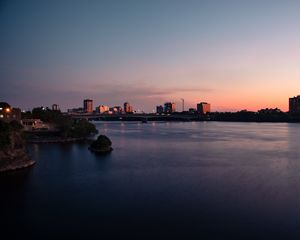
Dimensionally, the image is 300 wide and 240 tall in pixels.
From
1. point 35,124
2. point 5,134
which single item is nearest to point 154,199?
point 5,134

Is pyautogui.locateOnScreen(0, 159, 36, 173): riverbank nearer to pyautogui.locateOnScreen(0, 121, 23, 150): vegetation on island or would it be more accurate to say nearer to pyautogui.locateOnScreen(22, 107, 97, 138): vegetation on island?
pyautogui.locateOnScreen(0, 121, 23, 150): vegetation on island

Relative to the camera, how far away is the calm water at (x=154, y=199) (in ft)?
30.4

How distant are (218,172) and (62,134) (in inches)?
835

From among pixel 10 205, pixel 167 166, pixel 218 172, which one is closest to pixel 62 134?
pixel 167 166

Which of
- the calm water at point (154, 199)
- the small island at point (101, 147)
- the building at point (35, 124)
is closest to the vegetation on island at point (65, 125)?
the building at point (35, 124)

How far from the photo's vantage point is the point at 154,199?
12.2 metres

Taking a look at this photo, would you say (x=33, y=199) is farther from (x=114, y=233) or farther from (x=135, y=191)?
(x=114, y=233)

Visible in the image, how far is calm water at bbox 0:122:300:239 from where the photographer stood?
30.4 ft

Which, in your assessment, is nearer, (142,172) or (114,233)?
(114,233)

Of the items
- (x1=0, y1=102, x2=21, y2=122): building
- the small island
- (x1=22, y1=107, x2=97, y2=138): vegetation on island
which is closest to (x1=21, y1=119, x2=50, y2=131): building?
(x1=22, y1=107, x2=97, y2=138): vegetation on island

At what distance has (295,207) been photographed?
11219 mm

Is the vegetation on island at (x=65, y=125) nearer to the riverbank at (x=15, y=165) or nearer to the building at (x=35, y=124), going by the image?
the building at (x=35, y=124)

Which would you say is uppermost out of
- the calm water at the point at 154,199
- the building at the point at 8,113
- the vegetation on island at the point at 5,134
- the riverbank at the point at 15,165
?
the building at the point at 8,113

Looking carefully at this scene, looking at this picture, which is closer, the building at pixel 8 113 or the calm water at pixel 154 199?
the calm water at pixel 154 199
